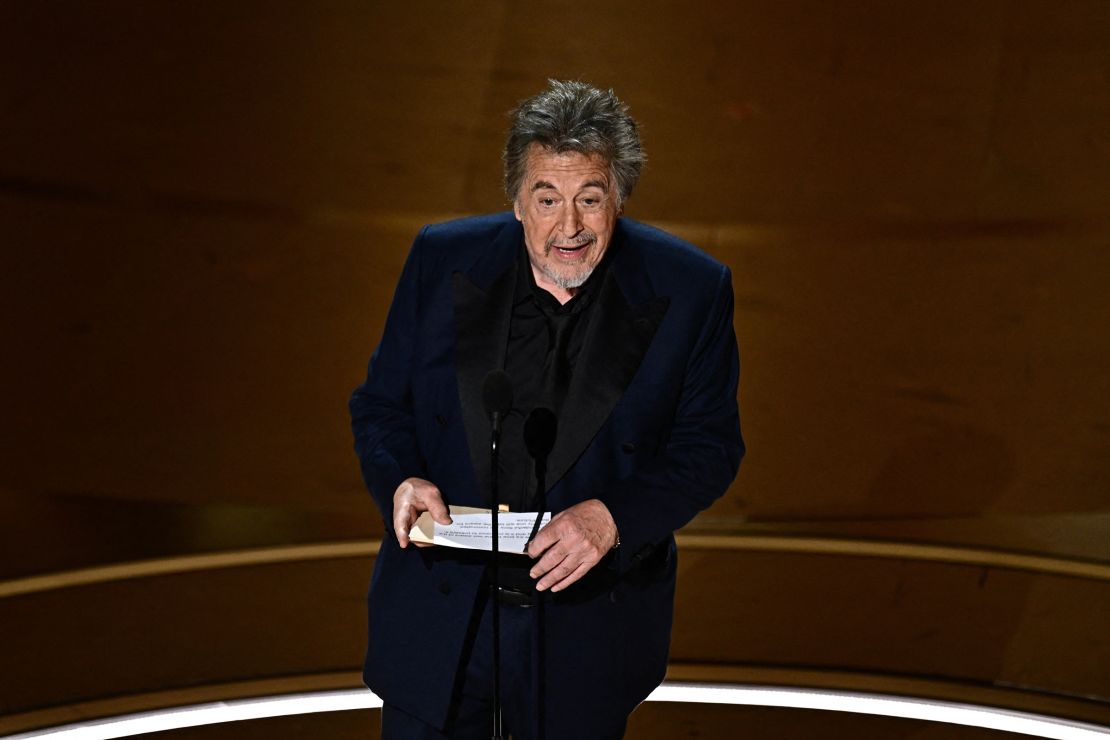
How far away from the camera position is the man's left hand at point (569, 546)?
1938 mm

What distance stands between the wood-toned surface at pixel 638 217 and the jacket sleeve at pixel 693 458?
58.9 inches

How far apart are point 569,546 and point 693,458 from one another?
305mm

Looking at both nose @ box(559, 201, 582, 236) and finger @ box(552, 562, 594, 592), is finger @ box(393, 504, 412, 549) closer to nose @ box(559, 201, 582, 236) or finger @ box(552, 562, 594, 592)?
finger @ box(552, 562, 594, 592)

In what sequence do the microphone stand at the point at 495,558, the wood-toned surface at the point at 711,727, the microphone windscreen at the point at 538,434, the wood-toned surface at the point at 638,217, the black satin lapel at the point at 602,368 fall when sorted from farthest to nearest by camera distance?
the wood-toned surface at the point at 638,217 < the wood-toned surface at the point at 711,727 < the black satin lapel at the point at 602,368 < the microphone windscreen at the point at 538,434 < the microphone stand at the point at 495,558

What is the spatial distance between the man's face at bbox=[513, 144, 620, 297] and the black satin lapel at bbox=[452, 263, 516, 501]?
0.11m

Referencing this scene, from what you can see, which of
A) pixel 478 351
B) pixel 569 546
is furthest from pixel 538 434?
pixel 478 351

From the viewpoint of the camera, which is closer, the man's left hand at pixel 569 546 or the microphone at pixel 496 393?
the microphone at pixel 496 393

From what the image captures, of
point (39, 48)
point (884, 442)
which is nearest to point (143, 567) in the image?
point (39, 48)

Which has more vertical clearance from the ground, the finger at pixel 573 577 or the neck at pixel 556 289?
the neck at pixel 556 289

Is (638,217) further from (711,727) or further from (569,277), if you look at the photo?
(569,277)

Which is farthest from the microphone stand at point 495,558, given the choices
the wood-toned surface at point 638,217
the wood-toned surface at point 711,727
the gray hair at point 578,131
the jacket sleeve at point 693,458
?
the wood-toned surface at point 638,217

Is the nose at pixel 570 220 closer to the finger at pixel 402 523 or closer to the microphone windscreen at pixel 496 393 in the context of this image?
the microphone windscreen at pixel 496 393

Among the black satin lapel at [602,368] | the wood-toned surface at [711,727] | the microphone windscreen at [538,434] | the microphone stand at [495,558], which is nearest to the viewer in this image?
the microphone stand at [495,558]

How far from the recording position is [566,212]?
2082 millimetres
